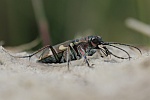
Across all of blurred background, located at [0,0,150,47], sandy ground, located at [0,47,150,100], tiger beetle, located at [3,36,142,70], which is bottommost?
sandy ground, located at [0,47,150,100]

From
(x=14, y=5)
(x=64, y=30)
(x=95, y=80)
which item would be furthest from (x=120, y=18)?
(x=95, y=80)

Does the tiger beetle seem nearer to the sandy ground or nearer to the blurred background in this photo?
the sandy ground

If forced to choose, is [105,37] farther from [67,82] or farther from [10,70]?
[67,82]

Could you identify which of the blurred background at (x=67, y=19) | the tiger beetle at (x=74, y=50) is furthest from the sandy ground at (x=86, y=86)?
the blurred background at (x=67, y=19)

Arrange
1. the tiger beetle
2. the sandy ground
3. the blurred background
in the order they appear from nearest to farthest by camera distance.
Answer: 1. the sandy ground
2. the tiger beetle
3. the blurred background

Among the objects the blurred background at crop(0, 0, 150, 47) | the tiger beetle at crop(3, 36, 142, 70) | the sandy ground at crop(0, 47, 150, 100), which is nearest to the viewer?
the sandy ground at crop(0, 47, 150, 100)

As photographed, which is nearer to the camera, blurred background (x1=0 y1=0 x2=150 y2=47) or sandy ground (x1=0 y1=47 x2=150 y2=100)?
sandy ground (x1=0 y1=47 x2=150 y2=100)

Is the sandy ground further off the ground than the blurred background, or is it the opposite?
the blurred background

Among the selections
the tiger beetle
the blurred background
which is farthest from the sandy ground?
the blurred background

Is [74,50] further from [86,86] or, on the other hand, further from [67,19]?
[67,19]
